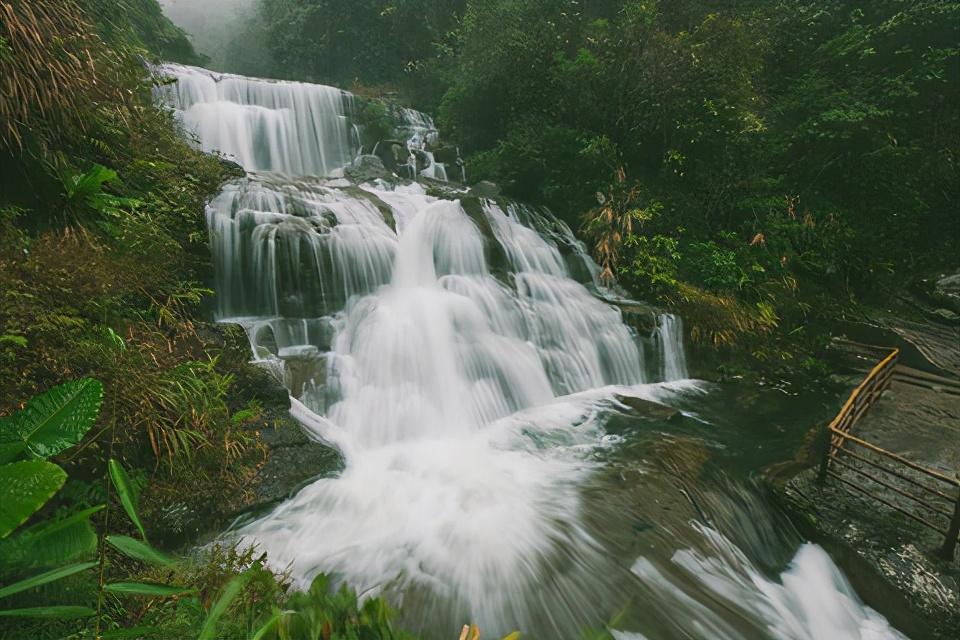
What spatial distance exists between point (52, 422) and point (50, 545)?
1.49ft

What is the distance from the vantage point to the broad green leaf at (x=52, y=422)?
157 centimetres

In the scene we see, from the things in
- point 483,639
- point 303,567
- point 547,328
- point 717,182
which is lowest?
point 483,639

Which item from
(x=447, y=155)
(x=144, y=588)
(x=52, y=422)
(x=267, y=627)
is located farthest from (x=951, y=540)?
(x=447, y=155)

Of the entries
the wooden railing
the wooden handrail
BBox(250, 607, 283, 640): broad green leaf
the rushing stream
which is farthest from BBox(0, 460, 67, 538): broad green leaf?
the wooden railing

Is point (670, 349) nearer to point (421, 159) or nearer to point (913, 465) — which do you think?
point (913, 465)

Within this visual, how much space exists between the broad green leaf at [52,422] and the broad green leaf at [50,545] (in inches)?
10.3

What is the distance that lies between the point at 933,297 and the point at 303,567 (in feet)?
49.6

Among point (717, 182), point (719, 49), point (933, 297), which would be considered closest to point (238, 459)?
point (717, 182)

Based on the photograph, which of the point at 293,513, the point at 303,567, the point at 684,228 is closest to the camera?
the point at 303,567

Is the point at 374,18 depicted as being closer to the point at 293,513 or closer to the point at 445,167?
the point at 445,167

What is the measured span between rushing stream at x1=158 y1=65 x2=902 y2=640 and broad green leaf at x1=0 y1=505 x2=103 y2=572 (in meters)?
1.94

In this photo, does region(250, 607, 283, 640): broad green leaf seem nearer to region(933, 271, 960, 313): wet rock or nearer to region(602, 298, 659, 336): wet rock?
region(602, 298, 659, 336): wet rock

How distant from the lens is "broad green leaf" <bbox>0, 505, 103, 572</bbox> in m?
1.42

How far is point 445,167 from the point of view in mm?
13883
